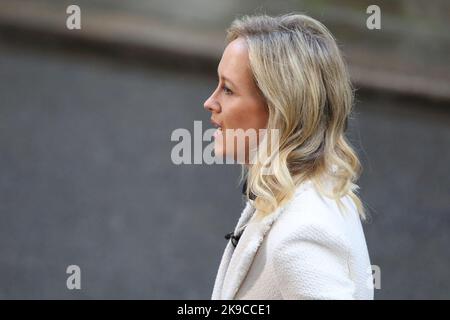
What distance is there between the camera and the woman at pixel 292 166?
1751mm

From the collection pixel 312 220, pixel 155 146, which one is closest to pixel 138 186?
pixel 155 146

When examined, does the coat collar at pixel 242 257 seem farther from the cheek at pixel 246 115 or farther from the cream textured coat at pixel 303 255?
the cheek at pixel 246 115

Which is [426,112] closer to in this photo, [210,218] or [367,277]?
[210,218]

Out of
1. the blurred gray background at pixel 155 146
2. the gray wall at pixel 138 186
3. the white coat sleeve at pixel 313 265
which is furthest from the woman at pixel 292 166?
the blurred gray background at pixel 155 146

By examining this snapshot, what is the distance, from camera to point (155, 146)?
24.0ft

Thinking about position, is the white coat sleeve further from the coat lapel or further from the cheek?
the cheek

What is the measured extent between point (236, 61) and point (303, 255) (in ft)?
1.51

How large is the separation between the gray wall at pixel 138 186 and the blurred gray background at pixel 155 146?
0.01 metres

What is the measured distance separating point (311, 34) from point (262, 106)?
0.60ft

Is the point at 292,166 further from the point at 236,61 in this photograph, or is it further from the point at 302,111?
the point at 236,61

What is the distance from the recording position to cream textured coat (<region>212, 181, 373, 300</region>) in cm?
173

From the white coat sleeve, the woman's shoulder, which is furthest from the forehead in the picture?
the white coat sleeve

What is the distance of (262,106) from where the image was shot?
6.37ft

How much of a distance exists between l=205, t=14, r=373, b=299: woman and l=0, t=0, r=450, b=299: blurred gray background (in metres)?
Answer: 3.59
